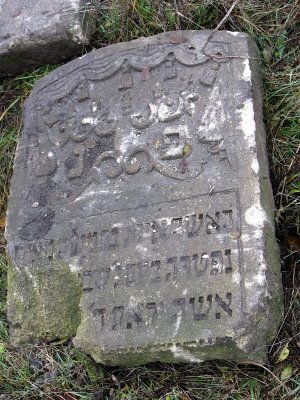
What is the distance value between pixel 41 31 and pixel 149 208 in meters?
1.33

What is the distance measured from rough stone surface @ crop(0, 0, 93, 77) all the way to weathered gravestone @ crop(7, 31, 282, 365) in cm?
36

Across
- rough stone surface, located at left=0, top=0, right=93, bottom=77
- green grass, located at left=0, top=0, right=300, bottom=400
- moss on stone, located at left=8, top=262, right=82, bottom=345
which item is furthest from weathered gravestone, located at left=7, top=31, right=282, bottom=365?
rough stone surface, located at left=0, top=0, right=93, bottom=77

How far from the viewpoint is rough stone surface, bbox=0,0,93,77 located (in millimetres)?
3383

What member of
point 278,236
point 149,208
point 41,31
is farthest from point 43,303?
point 41,31

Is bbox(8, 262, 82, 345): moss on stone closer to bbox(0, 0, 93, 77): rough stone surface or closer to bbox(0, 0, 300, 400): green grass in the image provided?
bbox(0, 0, 300, 400): green grass

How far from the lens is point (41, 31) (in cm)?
341

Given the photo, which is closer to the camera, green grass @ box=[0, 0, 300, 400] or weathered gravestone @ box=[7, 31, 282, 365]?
weathered gravestone @ box=[7, 31, 282, 365]

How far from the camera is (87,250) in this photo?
2.67 metres

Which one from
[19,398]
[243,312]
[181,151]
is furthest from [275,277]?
[19,398]

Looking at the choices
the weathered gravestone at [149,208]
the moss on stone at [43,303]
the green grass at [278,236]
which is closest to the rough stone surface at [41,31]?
the green grass at [278,236]

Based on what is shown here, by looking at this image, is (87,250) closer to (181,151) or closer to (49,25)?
(181,151)

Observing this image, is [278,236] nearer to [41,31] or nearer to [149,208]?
[149,208]

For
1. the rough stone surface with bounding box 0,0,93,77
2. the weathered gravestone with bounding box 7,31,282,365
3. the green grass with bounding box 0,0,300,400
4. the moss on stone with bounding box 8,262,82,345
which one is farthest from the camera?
the rough stone surface with bounding box 0,0,93,77

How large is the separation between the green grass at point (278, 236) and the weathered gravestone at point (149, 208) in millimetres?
131
